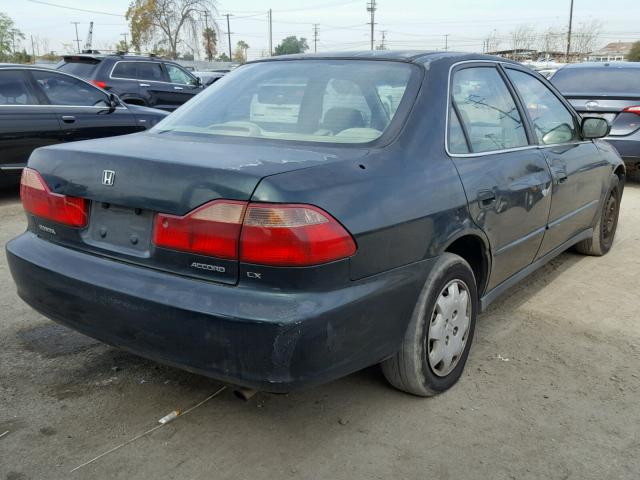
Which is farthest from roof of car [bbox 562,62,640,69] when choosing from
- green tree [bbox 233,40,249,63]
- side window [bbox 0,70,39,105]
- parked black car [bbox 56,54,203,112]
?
green tree [bbox 233,40,249,63]

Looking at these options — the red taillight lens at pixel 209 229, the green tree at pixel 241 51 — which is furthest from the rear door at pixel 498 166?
the green tree at pixel 241 51

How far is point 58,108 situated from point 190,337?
5.81m

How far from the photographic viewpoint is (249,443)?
8.39 ft

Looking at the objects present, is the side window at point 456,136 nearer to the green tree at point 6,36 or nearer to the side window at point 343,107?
the side window at point 343,107

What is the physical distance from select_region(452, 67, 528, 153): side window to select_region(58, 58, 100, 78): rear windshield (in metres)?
10.7

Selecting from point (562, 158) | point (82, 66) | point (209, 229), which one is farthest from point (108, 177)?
point (82, 66)

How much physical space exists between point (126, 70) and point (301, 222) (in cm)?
1188

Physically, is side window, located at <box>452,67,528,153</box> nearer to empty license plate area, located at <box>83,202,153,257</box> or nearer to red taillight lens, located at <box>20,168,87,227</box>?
empty license plate area, located at <box>83,202,153,257</box>

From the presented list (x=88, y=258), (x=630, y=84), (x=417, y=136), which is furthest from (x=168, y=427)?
(x=630, y=84)

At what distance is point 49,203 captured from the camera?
2.74 m

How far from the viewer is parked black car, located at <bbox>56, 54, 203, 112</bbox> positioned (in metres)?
12.4

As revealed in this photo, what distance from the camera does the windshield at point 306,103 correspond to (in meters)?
2.83

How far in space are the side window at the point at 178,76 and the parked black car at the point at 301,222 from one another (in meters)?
11.1

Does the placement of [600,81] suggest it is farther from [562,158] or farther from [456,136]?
[456,136]
